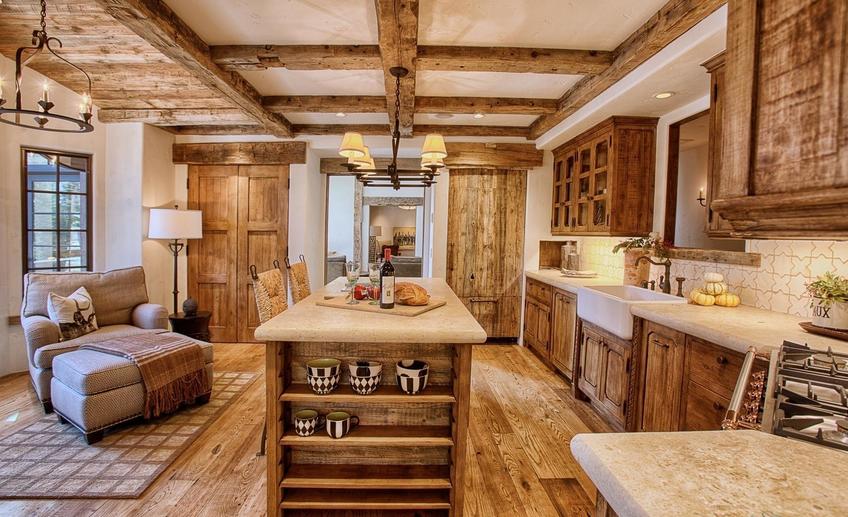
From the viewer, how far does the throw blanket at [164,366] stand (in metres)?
2.58

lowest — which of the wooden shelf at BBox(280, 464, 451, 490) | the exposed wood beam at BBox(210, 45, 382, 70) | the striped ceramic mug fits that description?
the wooden shelf at BBox(280, 464, 451, 490)

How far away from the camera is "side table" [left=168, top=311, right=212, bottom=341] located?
392cm

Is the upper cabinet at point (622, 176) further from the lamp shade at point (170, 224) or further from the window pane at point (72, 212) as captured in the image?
the window pane at point (72, 212)

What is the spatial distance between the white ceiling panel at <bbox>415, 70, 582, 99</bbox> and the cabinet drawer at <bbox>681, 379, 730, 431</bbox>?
2416 mm

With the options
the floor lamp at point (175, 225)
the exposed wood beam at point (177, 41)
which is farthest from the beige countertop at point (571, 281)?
the floor lamp at point (175, 225)

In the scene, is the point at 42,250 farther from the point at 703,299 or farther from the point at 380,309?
the point at 703,299

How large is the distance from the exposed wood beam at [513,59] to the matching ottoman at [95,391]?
2.81m

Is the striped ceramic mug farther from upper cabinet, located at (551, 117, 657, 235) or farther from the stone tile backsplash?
upper cabinet, located at (551, 117, 657, 235)

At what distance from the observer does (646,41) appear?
7.36 ft

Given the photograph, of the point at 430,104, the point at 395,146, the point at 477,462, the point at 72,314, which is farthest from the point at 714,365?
the point at 72,314

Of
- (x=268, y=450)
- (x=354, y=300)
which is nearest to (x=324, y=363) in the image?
(x=268, y=450)

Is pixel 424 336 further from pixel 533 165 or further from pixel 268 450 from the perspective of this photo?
pixel 533 165

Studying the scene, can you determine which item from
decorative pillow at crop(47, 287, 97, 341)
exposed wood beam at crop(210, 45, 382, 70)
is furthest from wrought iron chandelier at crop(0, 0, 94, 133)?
decorative pillow at crop(47, 287, 97, 341)

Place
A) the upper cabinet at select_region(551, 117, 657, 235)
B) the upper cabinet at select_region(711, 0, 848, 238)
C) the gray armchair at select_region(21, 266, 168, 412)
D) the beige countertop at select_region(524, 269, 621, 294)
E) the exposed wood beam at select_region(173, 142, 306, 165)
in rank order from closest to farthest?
the upper cabinet at select_region(711, 0, 848, 238), the gray armchair at select_region(21, 266, 168, 412), the upper cabinet at select_region(551, 117, 657, 235), the beige countertop at select_region(524, 269, 621, 294), the exposed wood beam at select_region(173, 142, 306, 165)
